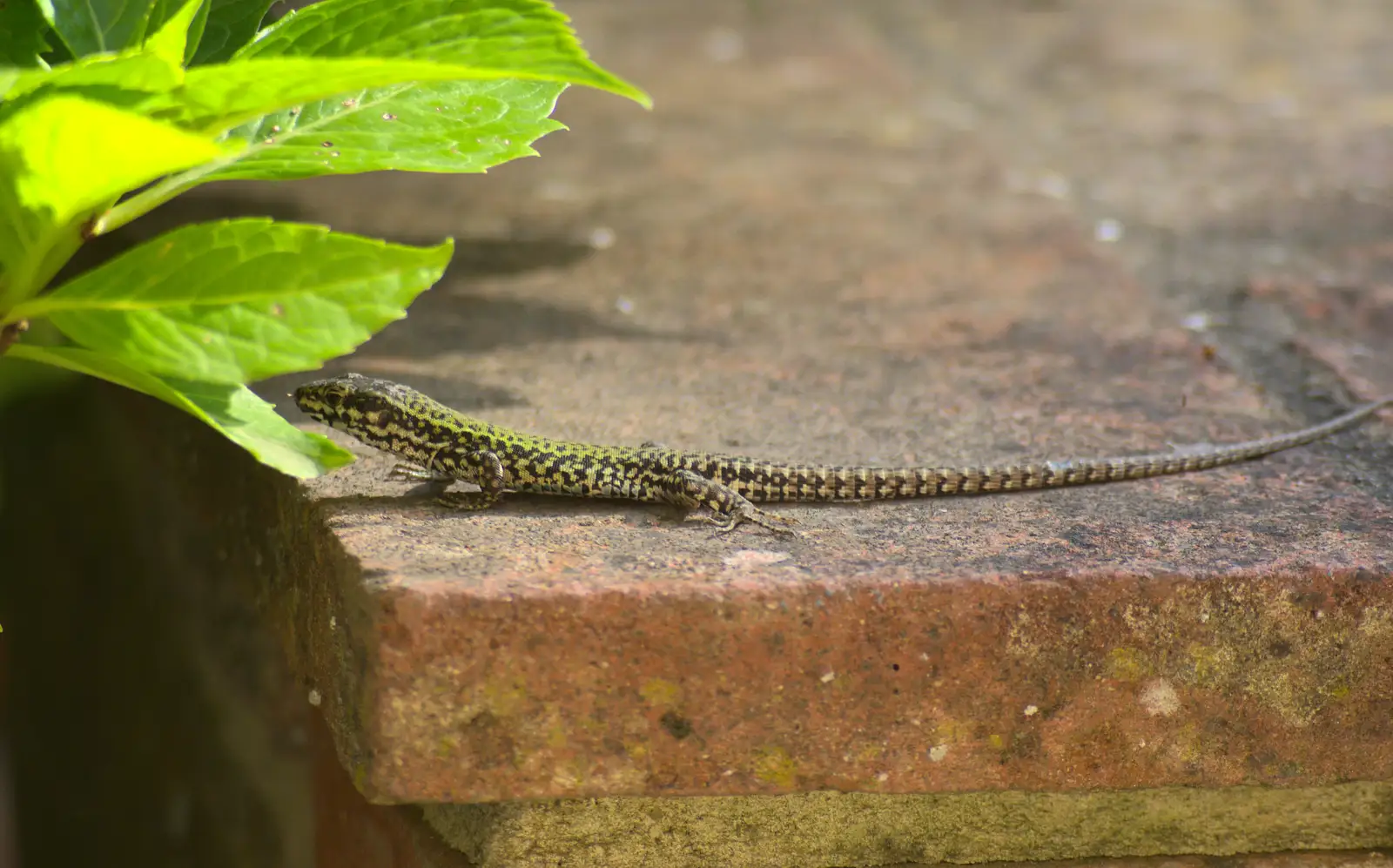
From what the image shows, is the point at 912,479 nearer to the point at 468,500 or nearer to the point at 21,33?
the point at 468,500

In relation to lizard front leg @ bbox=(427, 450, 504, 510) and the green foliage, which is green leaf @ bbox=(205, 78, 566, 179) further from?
lizard front leg @ bbox=(427, 450, 504, 510)

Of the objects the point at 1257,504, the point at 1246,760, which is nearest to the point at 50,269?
the point at 1246,760

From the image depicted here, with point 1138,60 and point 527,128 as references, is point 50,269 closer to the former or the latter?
point 527,128

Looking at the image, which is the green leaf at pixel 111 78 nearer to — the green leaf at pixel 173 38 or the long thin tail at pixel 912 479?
the green leaf at pixel 173 38

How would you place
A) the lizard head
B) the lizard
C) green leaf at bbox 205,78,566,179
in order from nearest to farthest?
green leaf at bbox 205,78,566,179
the lizard
the lizard head

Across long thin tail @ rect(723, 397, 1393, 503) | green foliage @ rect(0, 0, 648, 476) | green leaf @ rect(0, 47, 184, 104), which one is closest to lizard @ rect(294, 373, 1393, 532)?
long thin tail @ rect(723, 397, 1393, 503)

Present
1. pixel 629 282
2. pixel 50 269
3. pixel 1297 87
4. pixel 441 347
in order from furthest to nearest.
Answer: pixel 1297 87
pixel 629 282
pixel 441 347
pixel 50 269
